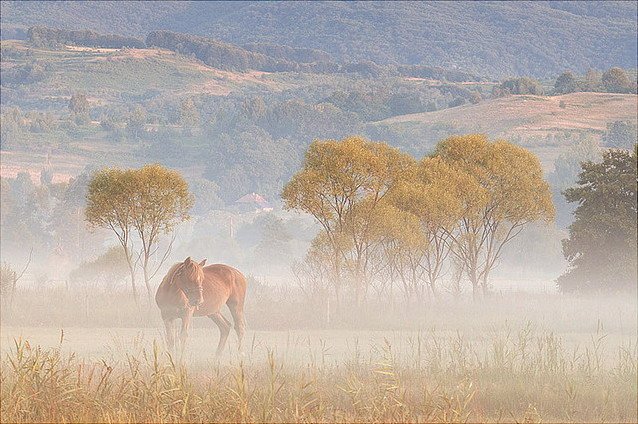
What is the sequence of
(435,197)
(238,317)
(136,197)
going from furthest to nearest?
(435,197) < (136,197) < (238,317)

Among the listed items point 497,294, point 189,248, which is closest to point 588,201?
point 497,294

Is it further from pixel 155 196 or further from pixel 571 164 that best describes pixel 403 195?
pixel 571 164

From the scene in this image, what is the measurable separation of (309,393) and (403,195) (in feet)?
124

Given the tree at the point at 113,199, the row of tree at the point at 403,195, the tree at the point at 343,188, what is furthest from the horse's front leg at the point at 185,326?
the tree at the point at 113,199

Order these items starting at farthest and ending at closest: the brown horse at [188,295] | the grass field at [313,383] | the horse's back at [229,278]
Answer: the horse's back at [229,278] → the brown horse at [188,295] → the grass field at [313,383]

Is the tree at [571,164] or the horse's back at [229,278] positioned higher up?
the tree at [571,164]

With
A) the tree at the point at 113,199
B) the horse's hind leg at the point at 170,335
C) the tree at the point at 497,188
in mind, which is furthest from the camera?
the tree at the point at 497,188

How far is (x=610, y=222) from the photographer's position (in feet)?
146

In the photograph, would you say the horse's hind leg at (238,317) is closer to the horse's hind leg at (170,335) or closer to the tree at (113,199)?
the horse's hind leg at (170,335)

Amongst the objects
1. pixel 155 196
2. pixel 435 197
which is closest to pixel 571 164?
pixel 435 197

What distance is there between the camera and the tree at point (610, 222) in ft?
146

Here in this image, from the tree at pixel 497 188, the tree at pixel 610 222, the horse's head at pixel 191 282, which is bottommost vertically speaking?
the horse's head at pixel 191 282

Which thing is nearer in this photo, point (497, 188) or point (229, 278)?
point (229, 278)

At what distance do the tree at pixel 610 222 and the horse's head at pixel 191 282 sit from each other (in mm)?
23643
